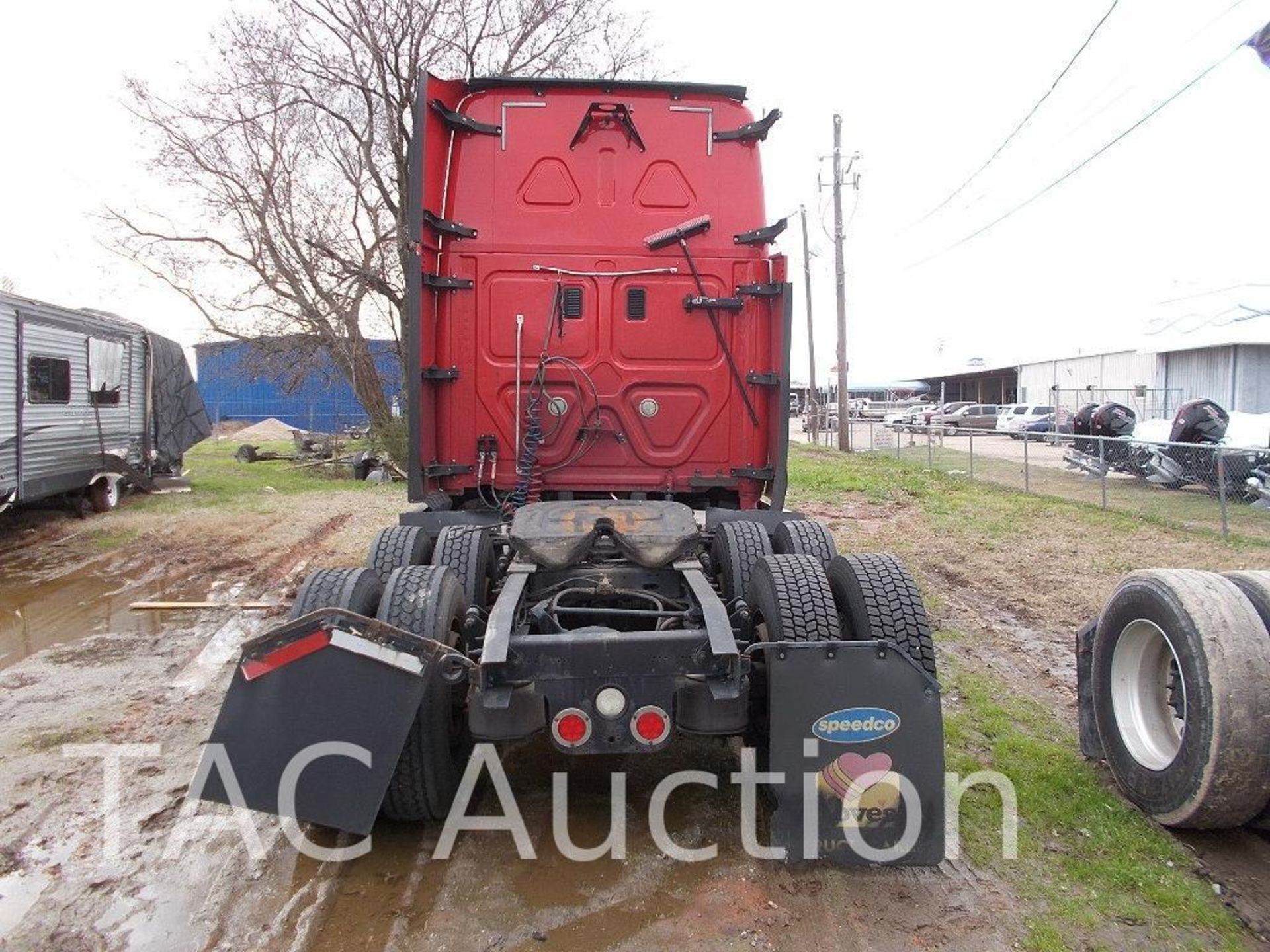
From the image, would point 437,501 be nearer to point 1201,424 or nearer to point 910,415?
point 1201,424

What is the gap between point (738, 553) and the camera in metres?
4.38

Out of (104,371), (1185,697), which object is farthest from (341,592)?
(104,371)

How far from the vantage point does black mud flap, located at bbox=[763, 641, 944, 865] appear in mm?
3076

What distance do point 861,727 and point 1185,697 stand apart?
4.42 feet

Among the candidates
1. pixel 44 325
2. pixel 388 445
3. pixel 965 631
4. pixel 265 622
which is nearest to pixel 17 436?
pixel 44 325

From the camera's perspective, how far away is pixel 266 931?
2.88 metres

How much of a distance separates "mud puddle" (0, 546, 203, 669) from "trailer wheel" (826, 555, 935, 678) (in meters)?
5.57

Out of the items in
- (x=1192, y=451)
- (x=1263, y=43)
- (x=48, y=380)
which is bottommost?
(x=1192, y=451)

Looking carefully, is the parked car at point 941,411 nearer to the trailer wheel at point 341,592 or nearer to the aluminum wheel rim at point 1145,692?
the aluminum wheel rim at point 1145,692

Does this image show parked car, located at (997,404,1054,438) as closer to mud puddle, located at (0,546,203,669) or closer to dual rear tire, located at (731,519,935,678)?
mud puddle, located at (0,546,203,669)

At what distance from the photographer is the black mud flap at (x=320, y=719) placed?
286cm

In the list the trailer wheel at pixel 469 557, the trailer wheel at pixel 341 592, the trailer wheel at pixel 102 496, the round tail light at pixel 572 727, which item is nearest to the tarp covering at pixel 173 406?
the trailer wheel at pixel 102 496

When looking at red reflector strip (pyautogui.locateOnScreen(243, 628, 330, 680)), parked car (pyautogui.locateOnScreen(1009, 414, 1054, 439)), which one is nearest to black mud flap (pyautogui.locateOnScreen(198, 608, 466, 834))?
red reflector strip (pyautogui.locateOnScreen(243, 628, 330, 680))

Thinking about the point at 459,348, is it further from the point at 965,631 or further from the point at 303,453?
the point at 303,453
